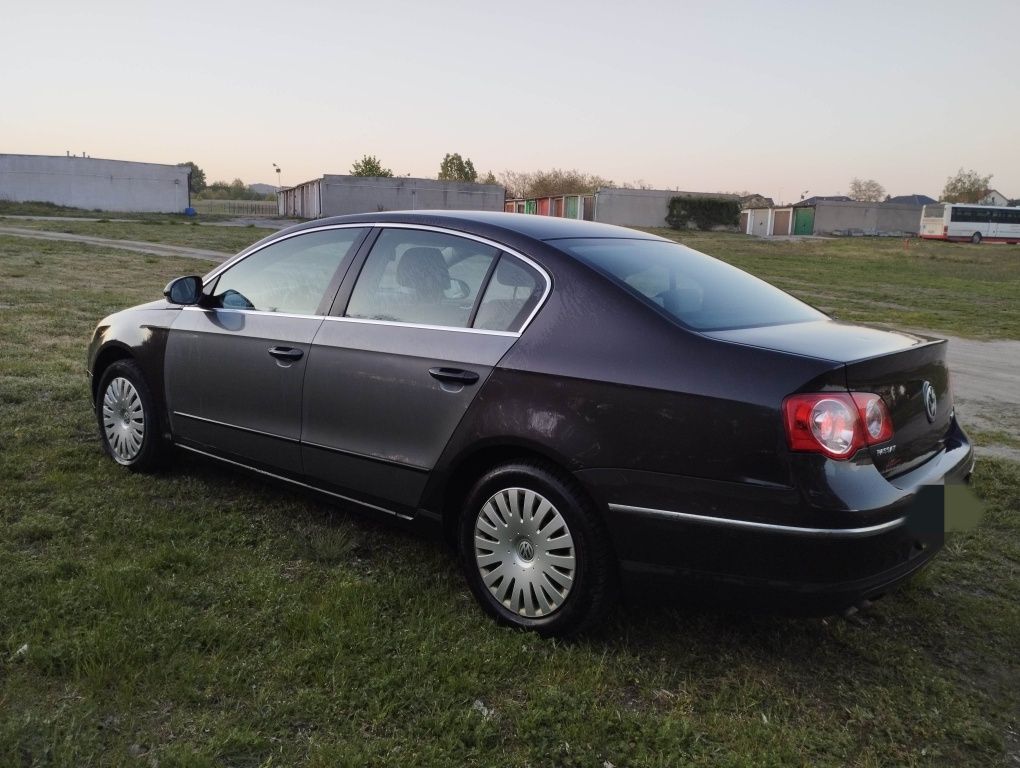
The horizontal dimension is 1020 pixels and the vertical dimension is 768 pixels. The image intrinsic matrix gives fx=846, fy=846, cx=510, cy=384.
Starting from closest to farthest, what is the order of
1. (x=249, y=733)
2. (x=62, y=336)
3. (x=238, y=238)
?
1. (x=249, y=733)
2. (x=62, y=336)
3. (x=238, y=238)

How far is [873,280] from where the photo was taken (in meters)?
24.5

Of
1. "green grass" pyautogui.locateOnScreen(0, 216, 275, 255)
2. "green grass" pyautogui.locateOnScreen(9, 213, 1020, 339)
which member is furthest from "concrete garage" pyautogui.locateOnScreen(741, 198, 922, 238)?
"green grass" pyautogui.locateOnScreen(0, 216, 275, 255)

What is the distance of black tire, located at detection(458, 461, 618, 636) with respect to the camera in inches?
116

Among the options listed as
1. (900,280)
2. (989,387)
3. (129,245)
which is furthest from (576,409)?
(129,245)

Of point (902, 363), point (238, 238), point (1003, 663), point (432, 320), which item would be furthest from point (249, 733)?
point (238, 238)

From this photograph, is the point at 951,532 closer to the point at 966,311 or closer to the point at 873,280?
the point at 966,311

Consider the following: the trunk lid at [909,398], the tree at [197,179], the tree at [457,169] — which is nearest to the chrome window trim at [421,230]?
the trunk lid at [909,398]

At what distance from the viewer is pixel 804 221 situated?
A: 222 ft

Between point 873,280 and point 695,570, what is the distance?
79.4 feet

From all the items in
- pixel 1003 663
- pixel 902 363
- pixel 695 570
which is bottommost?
pixel 1003 663

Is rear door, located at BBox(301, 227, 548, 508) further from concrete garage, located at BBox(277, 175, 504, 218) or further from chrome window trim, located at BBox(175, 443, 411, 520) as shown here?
concrete garage, located at BBox(277, 175, 504, 218)

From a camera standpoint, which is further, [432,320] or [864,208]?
[864,208]

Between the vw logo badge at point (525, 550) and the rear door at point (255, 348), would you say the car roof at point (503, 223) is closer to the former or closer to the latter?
the rear door at point (255, 348)

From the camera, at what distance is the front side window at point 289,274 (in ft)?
13.0
